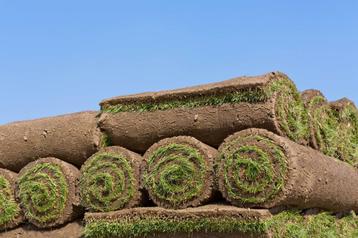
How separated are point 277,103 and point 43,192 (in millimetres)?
2328

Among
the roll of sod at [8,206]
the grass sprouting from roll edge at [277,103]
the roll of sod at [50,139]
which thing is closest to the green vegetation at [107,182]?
the roll of sod at [50,139]

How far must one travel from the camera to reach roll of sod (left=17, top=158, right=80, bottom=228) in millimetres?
6328

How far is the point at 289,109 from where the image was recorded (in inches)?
234

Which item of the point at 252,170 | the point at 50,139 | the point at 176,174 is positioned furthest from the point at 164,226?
the point at 50,139

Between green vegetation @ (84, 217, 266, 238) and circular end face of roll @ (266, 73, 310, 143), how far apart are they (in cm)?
90

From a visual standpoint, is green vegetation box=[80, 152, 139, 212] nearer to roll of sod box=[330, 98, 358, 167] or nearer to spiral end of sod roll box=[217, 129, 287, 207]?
spiral end of sod roll box=[217, 129, 287, 207]

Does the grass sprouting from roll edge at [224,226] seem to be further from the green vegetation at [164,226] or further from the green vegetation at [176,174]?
the green vegetation at [176,174]

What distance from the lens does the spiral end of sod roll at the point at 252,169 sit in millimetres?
5309

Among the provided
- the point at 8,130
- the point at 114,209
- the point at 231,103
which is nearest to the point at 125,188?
the point at 114,209

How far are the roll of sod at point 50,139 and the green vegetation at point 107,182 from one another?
0.76 feet

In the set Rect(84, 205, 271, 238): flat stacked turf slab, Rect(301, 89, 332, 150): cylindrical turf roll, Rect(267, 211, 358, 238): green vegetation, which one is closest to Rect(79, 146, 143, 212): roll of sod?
Rect(84, 205, 271, 238): flat stacked turf slab

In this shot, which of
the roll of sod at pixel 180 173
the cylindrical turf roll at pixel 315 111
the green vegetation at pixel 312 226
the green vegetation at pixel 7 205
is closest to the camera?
the green vegetation at pixel 312 226

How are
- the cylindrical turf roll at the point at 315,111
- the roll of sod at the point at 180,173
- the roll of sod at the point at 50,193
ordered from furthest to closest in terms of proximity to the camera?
the cylindrical turf roll at the point at 315,111
the roll of sod at the point at 50,193
the roll of sod at the point at 180,173

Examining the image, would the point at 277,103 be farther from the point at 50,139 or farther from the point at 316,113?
the point at 50,139
